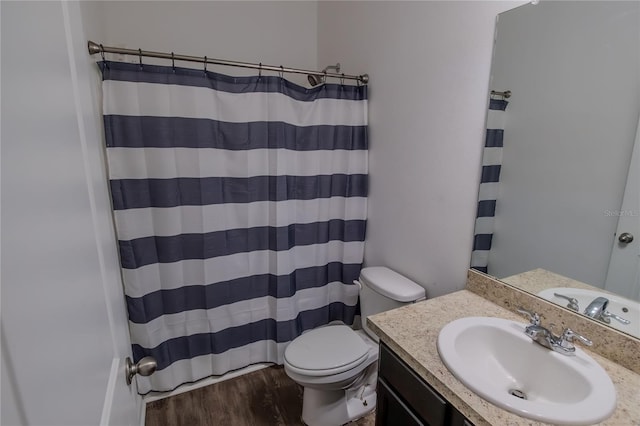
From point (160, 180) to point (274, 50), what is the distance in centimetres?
144

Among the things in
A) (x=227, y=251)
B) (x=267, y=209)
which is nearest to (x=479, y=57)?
(x=267, y=209)

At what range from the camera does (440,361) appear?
94cm

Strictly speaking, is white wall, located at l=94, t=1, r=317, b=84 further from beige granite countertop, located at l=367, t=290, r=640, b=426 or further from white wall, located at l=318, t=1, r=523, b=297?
beige granite countertop, located at l=367, t=290, r=640, b=426

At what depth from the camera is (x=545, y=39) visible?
1.13 m

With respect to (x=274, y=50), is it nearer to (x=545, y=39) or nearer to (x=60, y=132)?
(x=545, y=39)

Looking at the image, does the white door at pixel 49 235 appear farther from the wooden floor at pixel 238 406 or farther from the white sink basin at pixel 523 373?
the wooden floor at pixel 238 406

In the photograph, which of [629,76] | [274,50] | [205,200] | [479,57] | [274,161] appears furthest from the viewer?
[274,50]

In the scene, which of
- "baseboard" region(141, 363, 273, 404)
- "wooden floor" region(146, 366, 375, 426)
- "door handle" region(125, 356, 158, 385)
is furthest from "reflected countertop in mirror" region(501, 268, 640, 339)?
"baseboard" region(141, 363, 273, 404)

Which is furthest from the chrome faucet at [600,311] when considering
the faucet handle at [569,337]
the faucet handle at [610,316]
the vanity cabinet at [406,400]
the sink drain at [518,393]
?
the vanity cabinet at [406,400]

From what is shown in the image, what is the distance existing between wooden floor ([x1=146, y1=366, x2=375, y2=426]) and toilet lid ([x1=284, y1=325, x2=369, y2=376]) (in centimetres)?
46

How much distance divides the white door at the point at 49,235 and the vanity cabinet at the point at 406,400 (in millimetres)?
785

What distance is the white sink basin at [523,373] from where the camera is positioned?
0.75 metres

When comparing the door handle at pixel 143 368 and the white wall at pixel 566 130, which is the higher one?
the white wall at pixel 566 130

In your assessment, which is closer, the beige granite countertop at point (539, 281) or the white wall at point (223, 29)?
the beige granite countertop at point (539, 281)
